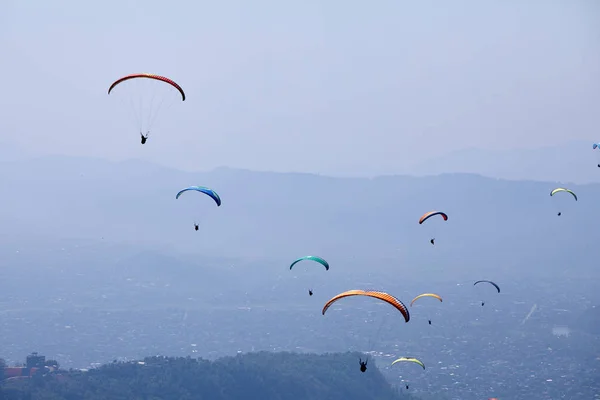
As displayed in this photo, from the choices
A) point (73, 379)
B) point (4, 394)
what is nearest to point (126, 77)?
point (4, 394)

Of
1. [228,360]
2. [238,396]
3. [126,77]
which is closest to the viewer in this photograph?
[126,77]

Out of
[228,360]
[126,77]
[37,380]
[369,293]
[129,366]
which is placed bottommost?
[369,293]

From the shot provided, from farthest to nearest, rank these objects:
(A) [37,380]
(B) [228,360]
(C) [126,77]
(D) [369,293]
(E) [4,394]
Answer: (B) [228,360], (A) [37,380], (E) [4,394], (C) [126,77], (D) [369,293]

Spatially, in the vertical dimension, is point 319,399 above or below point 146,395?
above

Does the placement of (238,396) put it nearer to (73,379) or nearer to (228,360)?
(228,360)

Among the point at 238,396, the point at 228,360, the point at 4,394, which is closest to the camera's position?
the point at 4,394

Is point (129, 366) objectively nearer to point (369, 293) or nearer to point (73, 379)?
point (73, 379)

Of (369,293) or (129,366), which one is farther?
(129,366)

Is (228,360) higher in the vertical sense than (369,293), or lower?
higher

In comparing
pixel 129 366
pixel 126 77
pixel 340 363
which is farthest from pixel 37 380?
pixel 126 77
